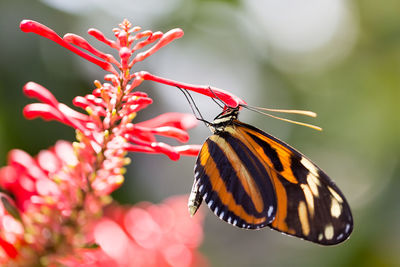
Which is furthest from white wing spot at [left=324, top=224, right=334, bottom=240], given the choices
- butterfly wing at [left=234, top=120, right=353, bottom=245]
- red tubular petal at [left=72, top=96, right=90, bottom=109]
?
red tubular petal at [left=72, top=96, right=90, bottom=109]

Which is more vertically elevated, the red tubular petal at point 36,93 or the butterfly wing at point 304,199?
the red tubular petal at point 36,93

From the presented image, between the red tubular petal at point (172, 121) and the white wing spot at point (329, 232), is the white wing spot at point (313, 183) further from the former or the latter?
the red tubular petal at point (172, 121)

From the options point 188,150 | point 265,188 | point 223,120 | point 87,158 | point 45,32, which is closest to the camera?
point 45,32

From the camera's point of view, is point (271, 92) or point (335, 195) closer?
point (335, 195)

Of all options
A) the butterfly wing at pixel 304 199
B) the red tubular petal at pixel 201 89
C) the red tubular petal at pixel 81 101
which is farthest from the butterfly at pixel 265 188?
the red tubular petal at pixel 81 101

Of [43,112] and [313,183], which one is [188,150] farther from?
[313,183]

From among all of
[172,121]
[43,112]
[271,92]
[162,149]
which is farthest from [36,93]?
[271,92]

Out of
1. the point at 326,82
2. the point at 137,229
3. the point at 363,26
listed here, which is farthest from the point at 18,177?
the point at 326,82

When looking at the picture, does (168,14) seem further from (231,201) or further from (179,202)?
(231,201)
